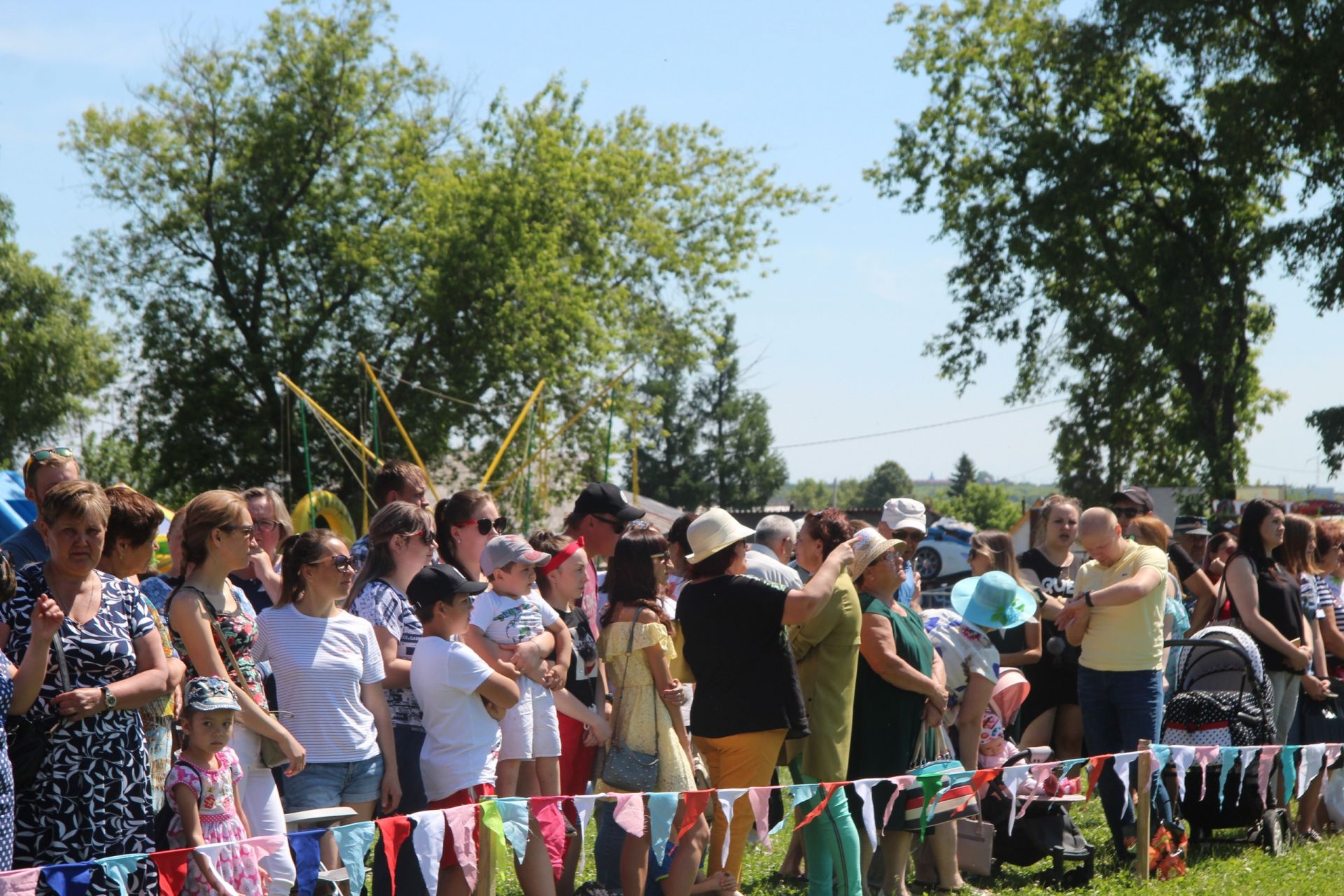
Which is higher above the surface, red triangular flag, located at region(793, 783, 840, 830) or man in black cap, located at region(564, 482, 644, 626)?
man in black cap, located at region(564, 482, 644, 626)

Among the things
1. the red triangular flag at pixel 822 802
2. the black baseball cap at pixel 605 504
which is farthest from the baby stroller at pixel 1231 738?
the black baseball cap at pixel 605 504

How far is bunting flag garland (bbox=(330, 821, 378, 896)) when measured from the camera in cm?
412

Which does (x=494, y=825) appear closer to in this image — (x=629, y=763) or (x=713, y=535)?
(x=629, y=763)

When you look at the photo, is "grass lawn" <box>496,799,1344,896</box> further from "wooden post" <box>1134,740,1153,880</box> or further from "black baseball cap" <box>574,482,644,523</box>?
"black baseball cap" <box>574,482,644,523</box>

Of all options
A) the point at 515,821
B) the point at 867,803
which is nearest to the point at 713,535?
the point at 867,803

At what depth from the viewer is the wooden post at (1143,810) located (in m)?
6.28

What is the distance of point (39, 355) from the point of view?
3123 cm

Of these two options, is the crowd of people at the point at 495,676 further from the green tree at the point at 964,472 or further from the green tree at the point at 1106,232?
the green tree at the point at 964,472

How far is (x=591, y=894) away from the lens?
5.36 meters

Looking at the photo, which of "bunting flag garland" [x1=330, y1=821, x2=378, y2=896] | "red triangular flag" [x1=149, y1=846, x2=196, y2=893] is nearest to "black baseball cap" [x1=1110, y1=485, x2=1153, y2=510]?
"bunting flag garland" [x1=330, y1=821, x2=378, y2=896]

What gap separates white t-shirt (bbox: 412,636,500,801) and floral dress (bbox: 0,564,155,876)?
115 cm

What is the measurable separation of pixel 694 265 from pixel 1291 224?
53.3 ft

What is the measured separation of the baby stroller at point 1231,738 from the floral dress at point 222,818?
4957mm

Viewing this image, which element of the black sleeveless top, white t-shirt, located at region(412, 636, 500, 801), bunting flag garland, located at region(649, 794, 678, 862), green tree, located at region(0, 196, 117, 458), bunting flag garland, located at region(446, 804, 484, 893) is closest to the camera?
bunting flag garland, located at region(446, 804, 484, 893)
